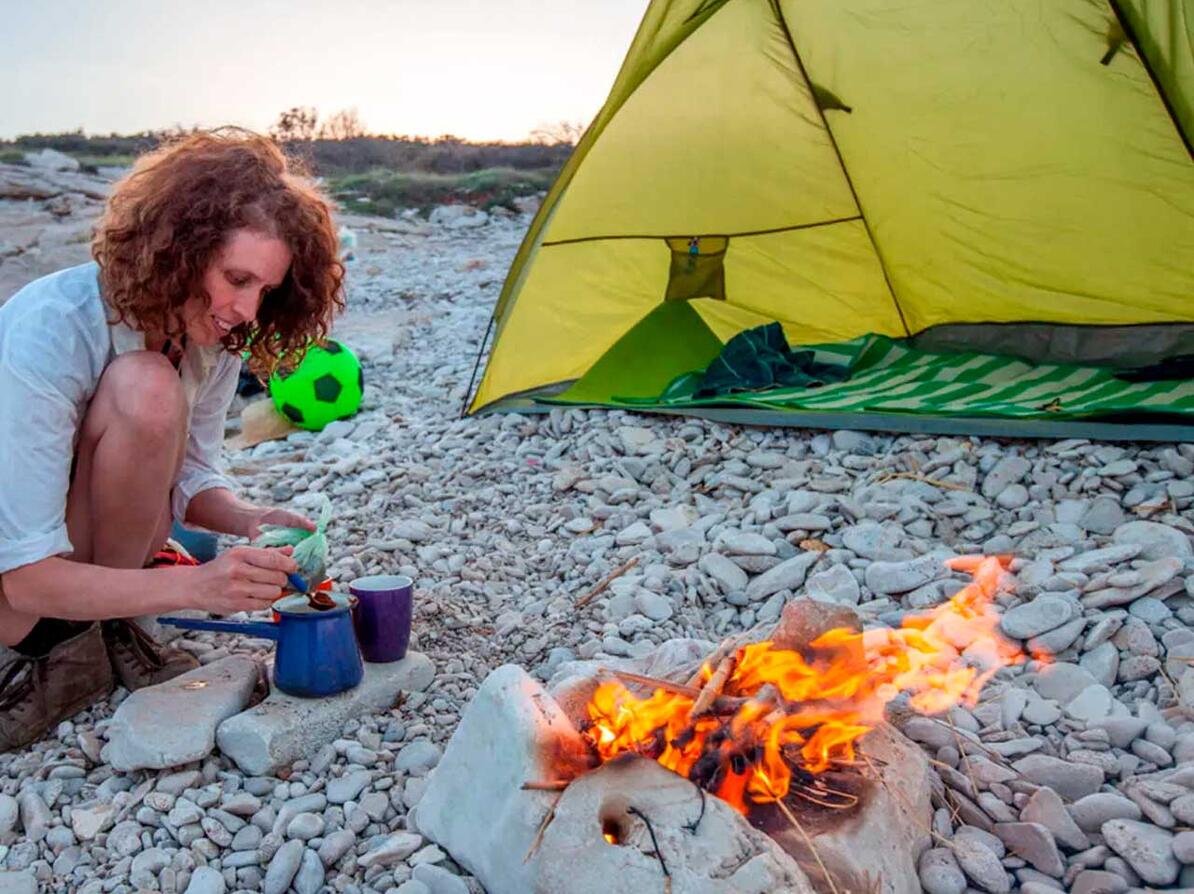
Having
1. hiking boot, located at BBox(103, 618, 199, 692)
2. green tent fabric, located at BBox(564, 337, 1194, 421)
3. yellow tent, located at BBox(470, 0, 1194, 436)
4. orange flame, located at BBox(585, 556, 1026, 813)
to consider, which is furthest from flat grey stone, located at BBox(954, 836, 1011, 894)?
yellow tent, located at BBox(470, 0, 1194, 436)

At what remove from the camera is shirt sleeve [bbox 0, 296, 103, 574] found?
196cm

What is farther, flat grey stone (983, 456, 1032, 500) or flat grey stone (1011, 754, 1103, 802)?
flat grey stone (983, 456, 1032, 500)

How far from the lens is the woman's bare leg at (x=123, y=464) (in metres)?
2.15

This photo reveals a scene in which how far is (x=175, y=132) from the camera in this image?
2424mm

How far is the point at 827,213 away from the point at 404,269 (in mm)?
6102

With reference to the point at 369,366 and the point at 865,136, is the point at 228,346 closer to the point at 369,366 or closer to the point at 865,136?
the point at 865,136

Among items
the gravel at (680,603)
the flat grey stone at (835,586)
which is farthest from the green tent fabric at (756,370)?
the flat grey stone at (835,586)

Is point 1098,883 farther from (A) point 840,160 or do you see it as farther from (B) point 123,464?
(A) point 840,160

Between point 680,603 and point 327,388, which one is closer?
point 680,603

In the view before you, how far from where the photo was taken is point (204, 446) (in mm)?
2674

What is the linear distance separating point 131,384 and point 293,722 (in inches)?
31.0

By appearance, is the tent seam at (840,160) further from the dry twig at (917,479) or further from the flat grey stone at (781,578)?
the flat grey stone at (781,578)

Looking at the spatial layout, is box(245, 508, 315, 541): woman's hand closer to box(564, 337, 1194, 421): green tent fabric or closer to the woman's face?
the woman's face

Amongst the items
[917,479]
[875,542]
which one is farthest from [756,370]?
[875,542]
